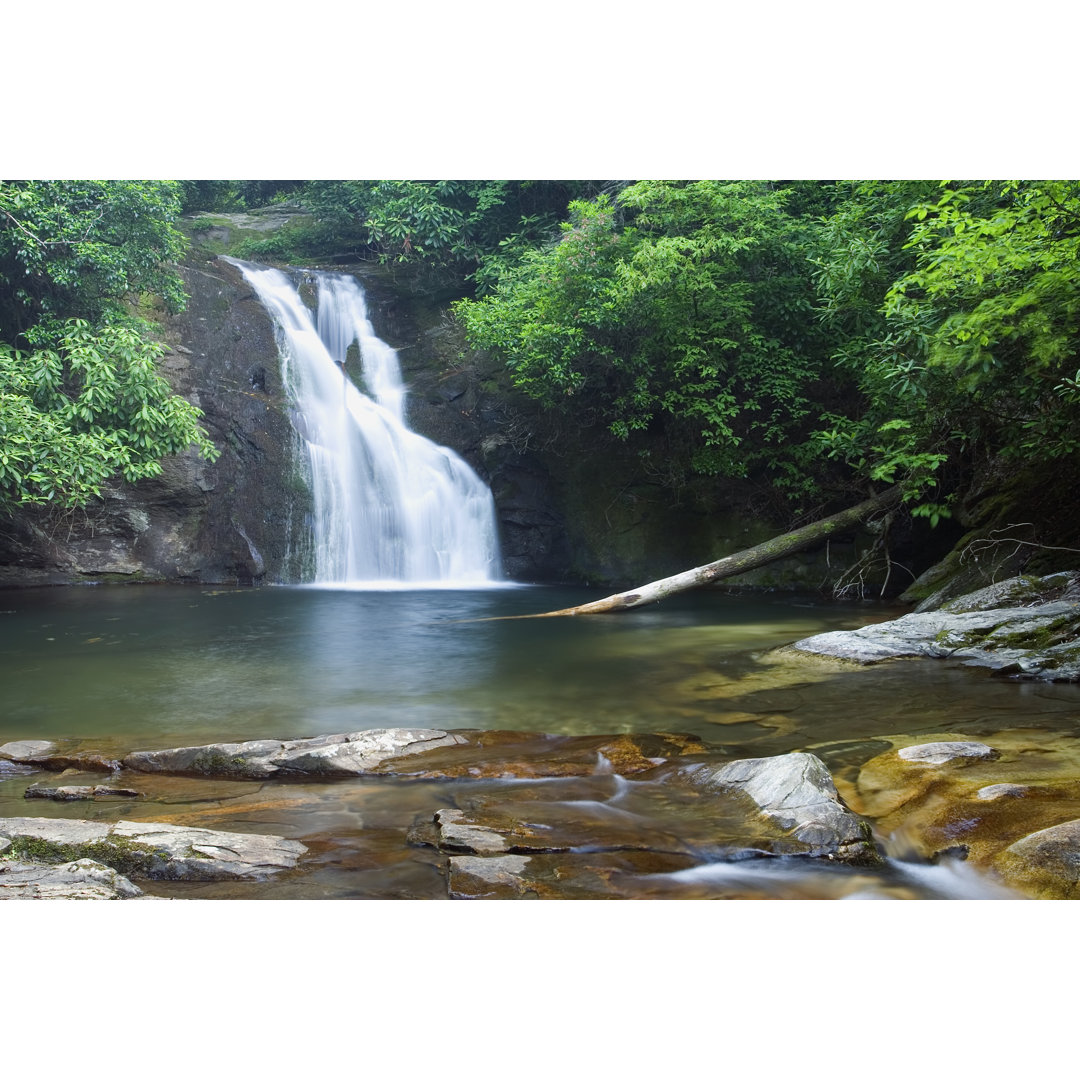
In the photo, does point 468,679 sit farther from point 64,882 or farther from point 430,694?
point 64,882

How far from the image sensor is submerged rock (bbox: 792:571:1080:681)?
18.1ft

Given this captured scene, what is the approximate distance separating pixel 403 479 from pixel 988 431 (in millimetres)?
7378

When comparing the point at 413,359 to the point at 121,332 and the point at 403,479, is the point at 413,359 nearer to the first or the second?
the point at 403,479

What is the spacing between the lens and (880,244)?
831cm

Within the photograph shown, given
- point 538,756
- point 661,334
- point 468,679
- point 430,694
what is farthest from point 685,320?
point 538,756

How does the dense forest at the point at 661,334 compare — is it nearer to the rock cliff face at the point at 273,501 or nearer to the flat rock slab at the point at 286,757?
the rock cliff face at the point at 273,501

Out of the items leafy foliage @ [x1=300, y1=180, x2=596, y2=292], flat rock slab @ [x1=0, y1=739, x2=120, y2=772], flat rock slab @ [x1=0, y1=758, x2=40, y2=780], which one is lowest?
flat rock slab @ [x1=0, y1=758, x2=40, y2=780]

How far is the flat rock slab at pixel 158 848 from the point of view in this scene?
9.27 ft

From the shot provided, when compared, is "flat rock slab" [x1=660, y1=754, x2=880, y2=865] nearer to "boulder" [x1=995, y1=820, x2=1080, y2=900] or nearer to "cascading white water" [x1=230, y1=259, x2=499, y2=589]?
"boulder" [x1=995, y1=820, x2=1080, y2=900]

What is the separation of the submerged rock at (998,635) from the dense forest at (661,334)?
4.07 feet

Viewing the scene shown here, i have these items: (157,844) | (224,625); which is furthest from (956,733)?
(224,625)

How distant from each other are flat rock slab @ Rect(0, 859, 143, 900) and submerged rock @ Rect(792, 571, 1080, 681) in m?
4.82

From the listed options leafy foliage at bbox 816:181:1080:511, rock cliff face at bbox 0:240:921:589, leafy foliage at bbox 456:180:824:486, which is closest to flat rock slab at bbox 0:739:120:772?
leafy foliage at bbox 816:181:1080:511

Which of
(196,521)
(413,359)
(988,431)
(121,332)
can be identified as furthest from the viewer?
(413,359)
